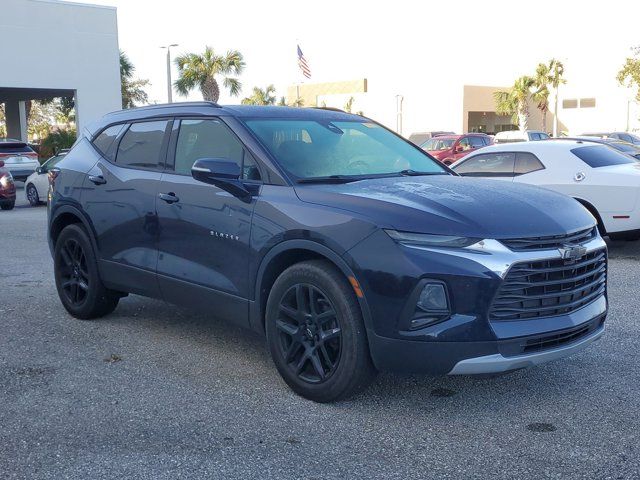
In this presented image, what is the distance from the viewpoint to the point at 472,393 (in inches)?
183

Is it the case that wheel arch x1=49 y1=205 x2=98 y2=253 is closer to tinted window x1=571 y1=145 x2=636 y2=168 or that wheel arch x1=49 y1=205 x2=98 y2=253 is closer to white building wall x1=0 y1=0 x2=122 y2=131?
tinted window x1=571 y1=145 x2=636 y2=168

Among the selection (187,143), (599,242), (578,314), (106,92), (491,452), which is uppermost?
(106,92)

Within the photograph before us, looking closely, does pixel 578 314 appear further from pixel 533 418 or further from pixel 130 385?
pixel 130 385

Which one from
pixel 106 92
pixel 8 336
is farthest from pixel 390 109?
pixel 8 336

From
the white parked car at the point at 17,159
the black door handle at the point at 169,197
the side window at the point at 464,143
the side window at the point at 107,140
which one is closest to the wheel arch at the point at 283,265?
the black door handle at the point at 169,197

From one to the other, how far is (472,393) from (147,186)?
280 cm

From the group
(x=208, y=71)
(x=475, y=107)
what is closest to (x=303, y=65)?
(x=208, y=71)

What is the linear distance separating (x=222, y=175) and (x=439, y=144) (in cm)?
2476

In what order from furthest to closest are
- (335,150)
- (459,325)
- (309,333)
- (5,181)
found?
(5,181)
(335,150)
(309,333)
(459,325)

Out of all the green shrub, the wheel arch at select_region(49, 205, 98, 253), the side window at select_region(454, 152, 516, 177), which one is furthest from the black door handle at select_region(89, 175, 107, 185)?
the green shrub

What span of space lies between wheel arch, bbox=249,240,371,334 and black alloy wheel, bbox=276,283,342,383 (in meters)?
0.20

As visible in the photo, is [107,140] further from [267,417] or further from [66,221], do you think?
[267,417]

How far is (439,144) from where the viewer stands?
28656 mm

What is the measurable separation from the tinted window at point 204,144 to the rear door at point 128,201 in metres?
0.20
